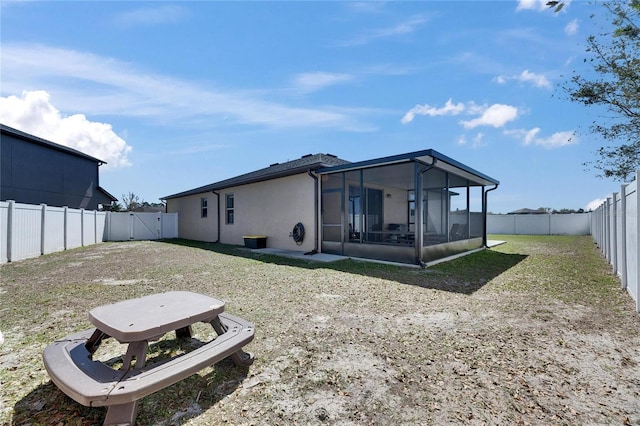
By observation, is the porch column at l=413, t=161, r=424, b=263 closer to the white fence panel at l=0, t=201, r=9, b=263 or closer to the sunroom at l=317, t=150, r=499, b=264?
the sunroom at l=317, t=150, r=499, b=264

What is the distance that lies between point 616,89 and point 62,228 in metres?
20.9

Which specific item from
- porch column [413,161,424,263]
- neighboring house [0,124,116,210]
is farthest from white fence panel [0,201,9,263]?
porch column [413,161,424,263]

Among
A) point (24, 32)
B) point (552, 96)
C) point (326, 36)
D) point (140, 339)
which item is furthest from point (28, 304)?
point (552, 96)

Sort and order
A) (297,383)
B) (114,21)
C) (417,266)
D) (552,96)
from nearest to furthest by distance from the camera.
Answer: (297,383), (114,21), (417,266), (552,96)

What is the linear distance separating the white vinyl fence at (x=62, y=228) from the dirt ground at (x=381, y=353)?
13.5 feet

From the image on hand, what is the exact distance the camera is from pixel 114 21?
6.35m

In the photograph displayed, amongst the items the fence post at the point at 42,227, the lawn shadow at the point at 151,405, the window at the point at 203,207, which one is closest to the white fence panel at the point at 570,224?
the window at the point at 203,207

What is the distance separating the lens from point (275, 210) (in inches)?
466

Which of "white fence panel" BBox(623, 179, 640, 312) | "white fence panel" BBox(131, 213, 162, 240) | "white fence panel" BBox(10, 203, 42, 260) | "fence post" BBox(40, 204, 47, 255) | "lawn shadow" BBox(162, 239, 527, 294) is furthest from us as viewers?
"white fence panel" BBox(131, 213, 162, 240)

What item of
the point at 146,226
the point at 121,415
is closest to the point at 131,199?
the point at 146,226

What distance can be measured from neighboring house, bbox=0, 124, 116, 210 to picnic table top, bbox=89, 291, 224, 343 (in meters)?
19.9

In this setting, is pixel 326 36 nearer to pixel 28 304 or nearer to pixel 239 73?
pixel 239 73

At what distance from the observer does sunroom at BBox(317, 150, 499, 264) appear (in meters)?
7.94

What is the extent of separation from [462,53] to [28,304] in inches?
422
